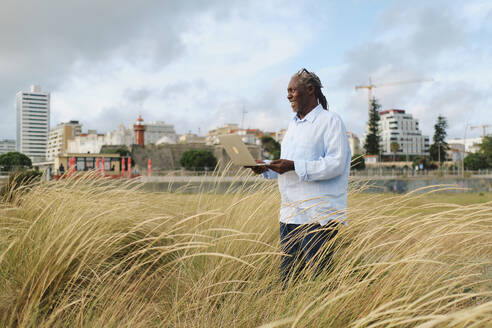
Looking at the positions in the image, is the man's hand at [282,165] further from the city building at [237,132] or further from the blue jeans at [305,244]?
the city building at [237,132]

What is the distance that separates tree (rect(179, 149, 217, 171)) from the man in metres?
61.5

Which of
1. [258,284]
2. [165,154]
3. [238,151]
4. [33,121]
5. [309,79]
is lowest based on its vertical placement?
[258,284]

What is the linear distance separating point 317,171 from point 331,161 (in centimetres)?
8

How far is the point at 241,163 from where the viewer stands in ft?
6.42

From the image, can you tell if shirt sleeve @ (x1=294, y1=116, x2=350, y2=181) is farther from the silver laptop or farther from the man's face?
the silver laptop

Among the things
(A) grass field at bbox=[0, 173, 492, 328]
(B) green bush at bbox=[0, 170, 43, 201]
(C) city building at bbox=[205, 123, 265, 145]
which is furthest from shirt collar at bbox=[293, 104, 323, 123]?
(C) city building at bbox=[205, 123, 265, 145]

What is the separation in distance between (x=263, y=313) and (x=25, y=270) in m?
1.12

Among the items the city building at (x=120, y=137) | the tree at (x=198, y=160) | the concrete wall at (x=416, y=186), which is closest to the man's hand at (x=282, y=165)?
the concrete wall at (x=416, y=186)

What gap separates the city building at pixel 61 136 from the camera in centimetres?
13462

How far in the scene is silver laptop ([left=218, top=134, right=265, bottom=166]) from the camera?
1.92 meters

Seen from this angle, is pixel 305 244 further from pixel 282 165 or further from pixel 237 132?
pixel 237 132

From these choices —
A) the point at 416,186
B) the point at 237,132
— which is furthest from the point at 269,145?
the point at 416,186

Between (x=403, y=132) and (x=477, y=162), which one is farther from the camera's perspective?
(x=403, y=132)

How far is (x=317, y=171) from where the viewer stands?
1.72 m
